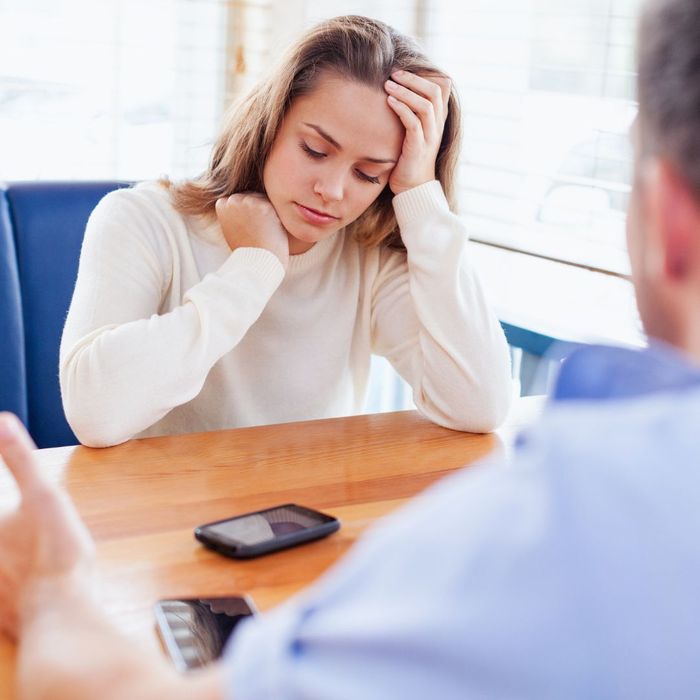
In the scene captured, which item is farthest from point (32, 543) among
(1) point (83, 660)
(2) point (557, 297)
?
(2) point (557, 297)

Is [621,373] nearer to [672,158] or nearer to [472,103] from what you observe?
[672,158]

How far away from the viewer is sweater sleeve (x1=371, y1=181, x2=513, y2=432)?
4.87 feet

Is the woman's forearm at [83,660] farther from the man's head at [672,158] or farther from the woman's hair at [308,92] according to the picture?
the woman's hair at [308,92]

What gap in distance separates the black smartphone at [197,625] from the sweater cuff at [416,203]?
2.86ft

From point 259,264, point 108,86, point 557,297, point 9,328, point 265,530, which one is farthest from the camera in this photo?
point 108,86

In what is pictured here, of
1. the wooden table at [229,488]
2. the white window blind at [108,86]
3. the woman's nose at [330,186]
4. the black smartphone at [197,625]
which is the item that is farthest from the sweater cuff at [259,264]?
the white window blind at [108,86]

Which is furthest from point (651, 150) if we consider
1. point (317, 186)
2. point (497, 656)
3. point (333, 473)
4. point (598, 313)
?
point (598, 313)

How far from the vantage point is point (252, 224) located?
1.52 metres

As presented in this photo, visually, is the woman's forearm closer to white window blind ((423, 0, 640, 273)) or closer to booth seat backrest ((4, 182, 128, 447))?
booth seat backrest ((4, 182, 128, 447))

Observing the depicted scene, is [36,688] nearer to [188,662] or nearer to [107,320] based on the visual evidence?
[188,662]

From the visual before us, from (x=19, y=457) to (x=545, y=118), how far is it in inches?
77.6

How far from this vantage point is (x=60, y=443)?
6.20 feet

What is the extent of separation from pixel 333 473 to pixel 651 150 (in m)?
0.78

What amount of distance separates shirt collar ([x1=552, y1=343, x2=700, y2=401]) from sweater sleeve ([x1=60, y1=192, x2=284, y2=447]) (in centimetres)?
84
